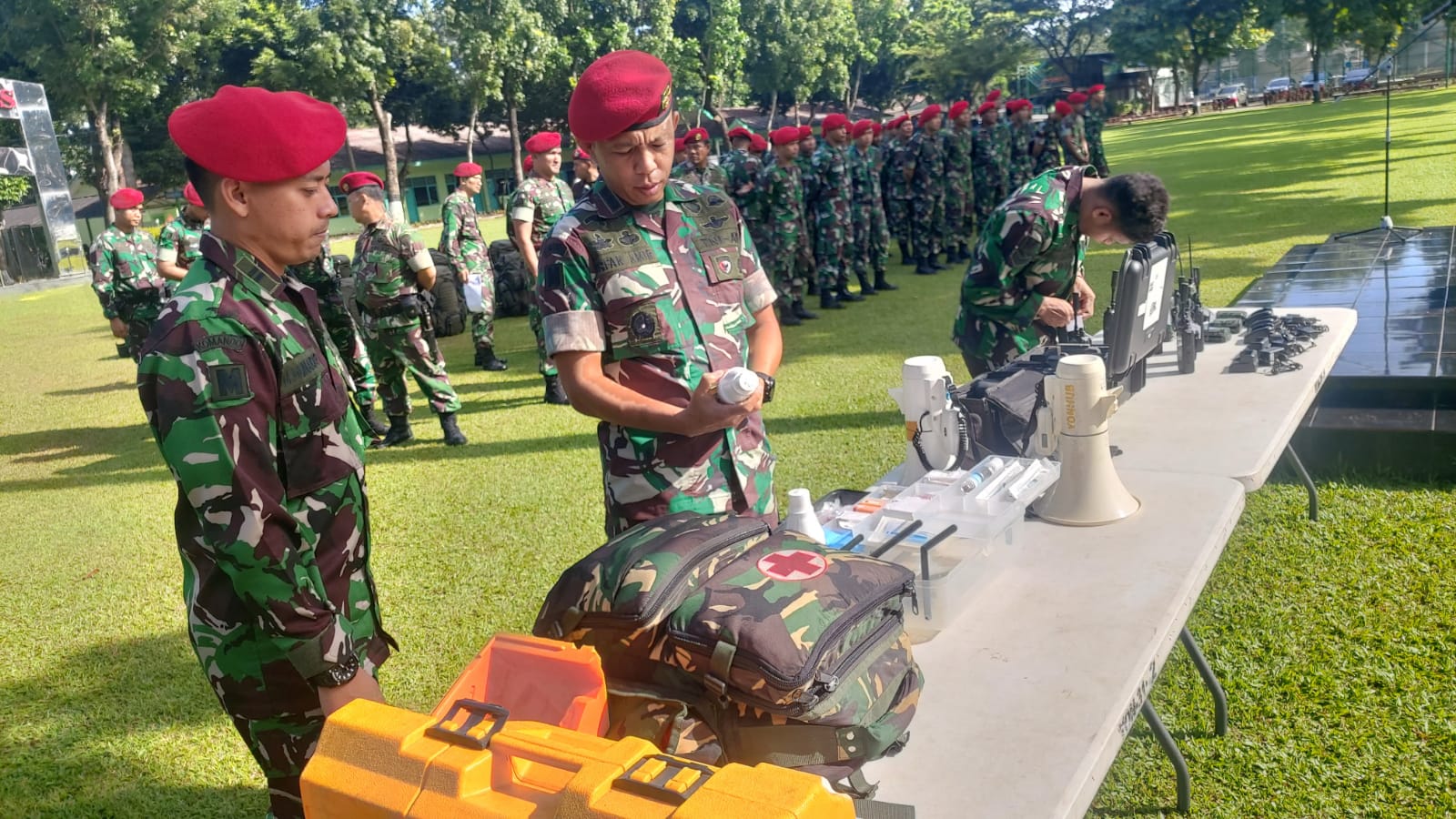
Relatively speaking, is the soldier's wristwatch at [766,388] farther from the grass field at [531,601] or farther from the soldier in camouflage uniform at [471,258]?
the soldier in camouflage uniform at [471,258]

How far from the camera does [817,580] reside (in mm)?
1301

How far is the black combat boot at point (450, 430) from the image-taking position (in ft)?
20.6

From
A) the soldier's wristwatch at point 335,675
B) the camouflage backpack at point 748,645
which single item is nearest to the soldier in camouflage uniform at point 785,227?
the soldier's wristwatch at point 335,675

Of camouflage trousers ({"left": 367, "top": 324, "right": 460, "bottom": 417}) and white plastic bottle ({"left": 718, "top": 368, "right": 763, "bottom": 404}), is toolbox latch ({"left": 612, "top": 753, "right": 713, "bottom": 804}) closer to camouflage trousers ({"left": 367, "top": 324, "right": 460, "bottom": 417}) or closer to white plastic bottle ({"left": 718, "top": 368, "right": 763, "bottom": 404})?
white plastic bottle ({"left": 718, "top": 368, "right": 763, "bottom": 404})

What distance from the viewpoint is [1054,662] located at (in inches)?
67.2

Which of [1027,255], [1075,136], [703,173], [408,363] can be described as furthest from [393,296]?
[1075,136]

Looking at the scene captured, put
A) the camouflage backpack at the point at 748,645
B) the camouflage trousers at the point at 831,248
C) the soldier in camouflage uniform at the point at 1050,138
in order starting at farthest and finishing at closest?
the soldier in camouflage uniform at the point at 1050,138 → the camouflage trousers at the point at 831,248 → the camouflage backpack at the point at 748,645

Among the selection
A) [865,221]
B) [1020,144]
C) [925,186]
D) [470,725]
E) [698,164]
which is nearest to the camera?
[470,725]

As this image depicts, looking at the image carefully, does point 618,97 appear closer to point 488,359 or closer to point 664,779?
point 664,779

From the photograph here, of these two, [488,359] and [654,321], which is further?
[488,359]

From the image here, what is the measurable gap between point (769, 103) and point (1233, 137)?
84.9ft

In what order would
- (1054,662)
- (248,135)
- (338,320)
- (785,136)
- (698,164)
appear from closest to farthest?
(248,135)
(1054,662)
(338,320)
(785,136)
(698,164)

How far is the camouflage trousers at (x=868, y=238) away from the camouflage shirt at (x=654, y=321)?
8.21 meters

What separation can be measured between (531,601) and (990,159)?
1075 centimetres
